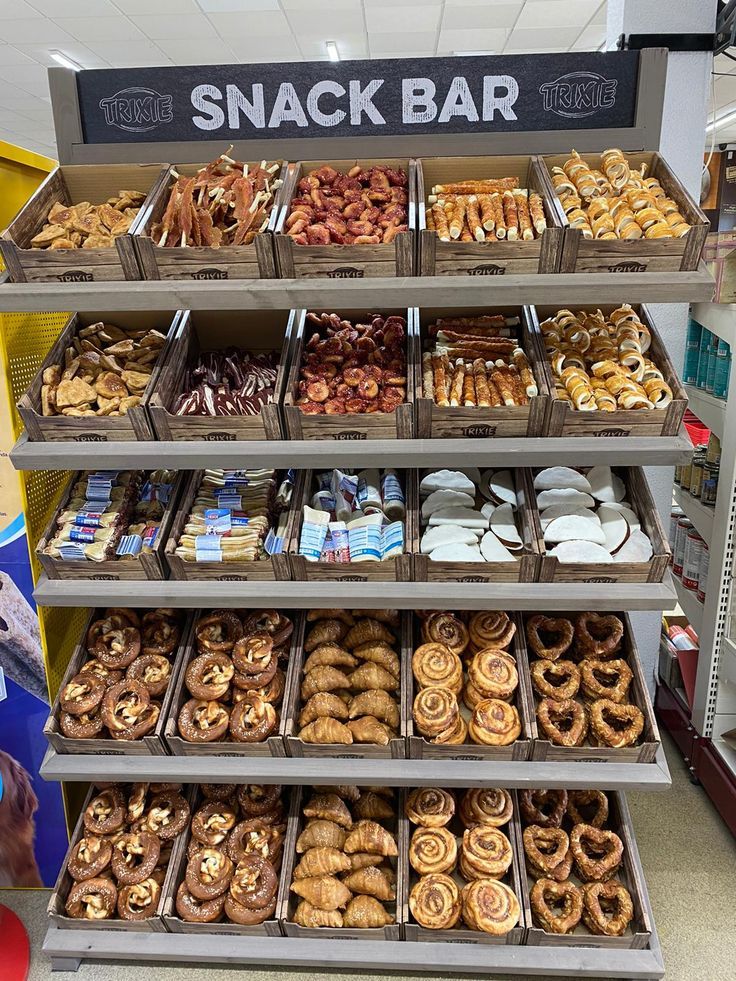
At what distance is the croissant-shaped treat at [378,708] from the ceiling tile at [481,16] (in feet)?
20.8

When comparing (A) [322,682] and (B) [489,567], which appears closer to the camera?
(B) [489,567]

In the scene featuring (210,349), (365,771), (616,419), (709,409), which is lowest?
(365,771)

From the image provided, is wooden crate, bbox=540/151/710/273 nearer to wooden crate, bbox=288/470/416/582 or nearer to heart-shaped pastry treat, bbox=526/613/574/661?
wooden crate, bbox=288/470/416/582

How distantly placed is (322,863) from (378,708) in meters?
0.50

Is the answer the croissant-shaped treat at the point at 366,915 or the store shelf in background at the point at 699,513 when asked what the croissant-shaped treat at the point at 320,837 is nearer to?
the croissant-shaped treat at the point at 366,915

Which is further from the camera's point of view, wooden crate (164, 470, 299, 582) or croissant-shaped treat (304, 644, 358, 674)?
croissant-shaped treat (304, 644, 358, 674)

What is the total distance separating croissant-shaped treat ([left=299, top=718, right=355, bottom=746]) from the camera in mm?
2094

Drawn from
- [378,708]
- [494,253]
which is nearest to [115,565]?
[378,708]

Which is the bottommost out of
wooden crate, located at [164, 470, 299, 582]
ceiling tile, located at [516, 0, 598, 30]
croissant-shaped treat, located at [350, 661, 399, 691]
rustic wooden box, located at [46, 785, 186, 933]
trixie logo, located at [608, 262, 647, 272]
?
rustic wooden box, located at [46, 785, 186, 933]

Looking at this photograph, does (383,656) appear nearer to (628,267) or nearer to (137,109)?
(628,267)

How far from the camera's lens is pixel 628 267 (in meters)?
1.74

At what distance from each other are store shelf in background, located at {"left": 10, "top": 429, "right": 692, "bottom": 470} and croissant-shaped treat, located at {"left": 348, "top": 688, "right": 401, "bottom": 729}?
0.79m

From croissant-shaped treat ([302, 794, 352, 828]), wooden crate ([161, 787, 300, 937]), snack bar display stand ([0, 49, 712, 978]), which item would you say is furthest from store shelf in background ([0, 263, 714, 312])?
wooden crate ([161, 787, 300, 937])

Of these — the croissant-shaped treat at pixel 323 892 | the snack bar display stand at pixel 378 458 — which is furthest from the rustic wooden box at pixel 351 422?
the croissant-shaped treat at pixel 323 892
